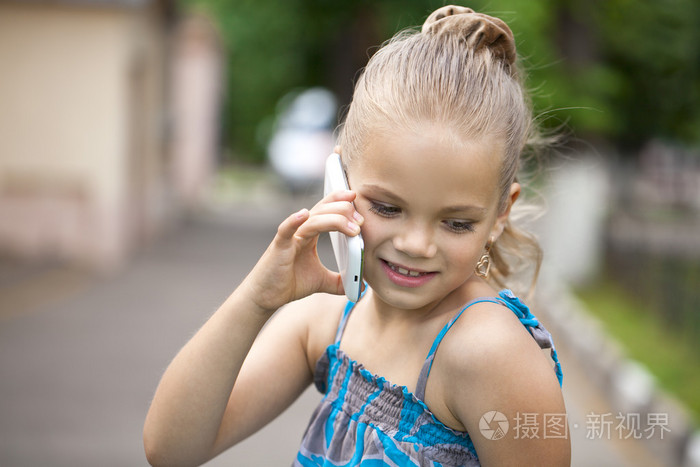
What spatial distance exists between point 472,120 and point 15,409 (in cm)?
515

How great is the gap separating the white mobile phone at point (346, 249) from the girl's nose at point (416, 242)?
3.0 inches

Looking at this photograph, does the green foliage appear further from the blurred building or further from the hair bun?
the hair bun

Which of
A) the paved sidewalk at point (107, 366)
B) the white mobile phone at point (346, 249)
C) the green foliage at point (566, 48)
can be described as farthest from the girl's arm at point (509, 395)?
the green foliage at point (566, 48)

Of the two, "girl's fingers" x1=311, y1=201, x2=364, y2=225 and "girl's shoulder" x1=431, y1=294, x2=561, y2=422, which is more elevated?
"girl's fingers" x1=311, y1=201, x2=364, y2=225

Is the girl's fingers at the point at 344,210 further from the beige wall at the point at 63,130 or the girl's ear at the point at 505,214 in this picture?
the beige wall at the point at 63,130

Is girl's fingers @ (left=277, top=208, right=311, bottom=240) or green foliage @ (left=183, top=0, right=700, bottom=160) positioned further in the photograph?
green foliage @ (left=183, top=0, right=700, bottom=160)

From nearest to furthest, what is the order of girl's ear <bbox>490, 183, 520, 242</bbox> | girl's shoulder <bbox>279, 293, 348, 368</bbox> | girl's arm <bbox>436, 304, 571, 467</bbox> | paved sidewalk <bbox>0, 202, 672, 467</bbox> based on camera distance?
girl's arm <bbox>436, 304, 571, 467</bbox>
girl's ear <bbox>490, 183, 520, 242</bbox>
girl's shoulder <bbox>279, 293, 348, 368</bbox>
paved sidewalk <bbox>0, 202, 672, 467</bbox>

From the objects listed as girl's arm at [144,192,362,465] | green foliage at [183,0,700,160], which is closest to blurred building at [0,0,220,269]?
green foliage at [183,0,700,160]

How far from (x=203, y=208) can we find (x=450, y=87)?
18121mm

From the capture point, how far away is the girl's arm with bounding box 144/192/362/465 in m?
1.66

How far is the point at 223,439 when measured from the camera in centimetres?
185

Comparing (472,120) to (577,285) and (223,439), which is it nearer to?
(223,439)

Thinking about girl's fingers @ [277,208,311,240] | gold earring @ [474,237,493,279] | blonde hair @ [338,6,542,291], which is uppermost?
blonde hair @ [338,6,542,291]

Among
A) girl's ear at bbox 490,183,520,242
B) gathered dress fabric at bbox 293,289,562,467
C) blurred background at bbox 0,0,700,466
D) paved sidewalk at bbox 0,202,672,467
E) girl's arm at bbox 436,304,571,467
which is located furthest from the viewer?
blurred background at bbox 0,0,700,466
